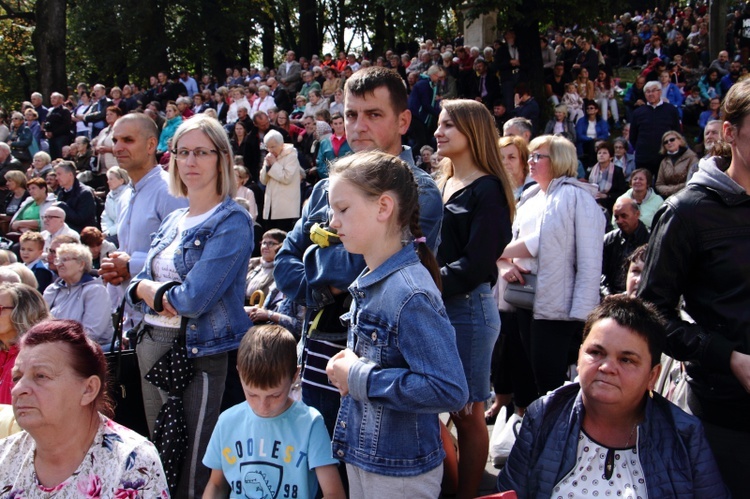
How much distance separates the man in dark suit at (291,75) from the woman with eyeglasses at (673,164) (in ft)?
38.4

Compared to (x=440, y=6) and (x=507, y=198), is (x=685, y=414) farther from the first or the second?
(x=440, y=6)

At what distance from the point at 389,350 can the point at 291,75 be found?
58.7ft

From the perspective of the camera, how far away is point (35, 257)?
6.88m

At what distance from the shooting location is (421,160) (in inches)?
430

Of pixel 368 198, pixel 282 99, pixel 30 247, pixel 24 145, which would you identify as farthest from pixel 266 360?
pixel 24 145

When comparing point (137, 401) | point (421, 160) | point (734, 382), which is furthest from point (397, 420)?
point (421, 160)

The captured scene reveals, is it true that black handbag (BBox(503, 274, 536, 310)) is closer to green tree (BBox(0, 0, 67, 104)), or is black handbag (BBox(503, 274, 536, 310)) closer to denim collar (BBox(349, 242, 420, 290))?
denim collar (BBox(349, 242, 420, 290))

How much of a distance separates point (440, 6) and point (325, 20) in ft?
55.5

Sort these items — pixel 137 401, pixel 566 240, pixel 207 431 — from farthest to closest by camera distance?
pixel 566 240
pixel 137 401
pixel 207 431

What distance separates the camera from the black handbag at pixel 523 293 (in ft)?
13.4

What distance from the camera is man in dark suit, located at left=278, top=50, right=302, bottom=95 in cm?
1900

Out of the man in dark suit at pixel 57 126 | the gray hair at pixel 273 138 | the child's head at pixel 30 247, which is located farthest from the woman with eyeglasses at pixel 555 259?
the man in dark suit at pixel 57 126

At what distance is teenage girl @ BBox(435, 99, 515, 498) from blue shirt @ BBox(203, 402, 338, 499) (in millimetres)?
664

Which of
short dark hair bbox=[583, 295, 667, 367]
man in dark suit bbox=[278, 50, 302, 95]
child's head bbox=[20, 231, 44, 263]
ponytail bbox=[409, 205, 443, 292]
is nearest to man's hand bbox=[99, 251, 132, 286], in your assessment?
ponytail bbox=[409, 205, 443, 292]
